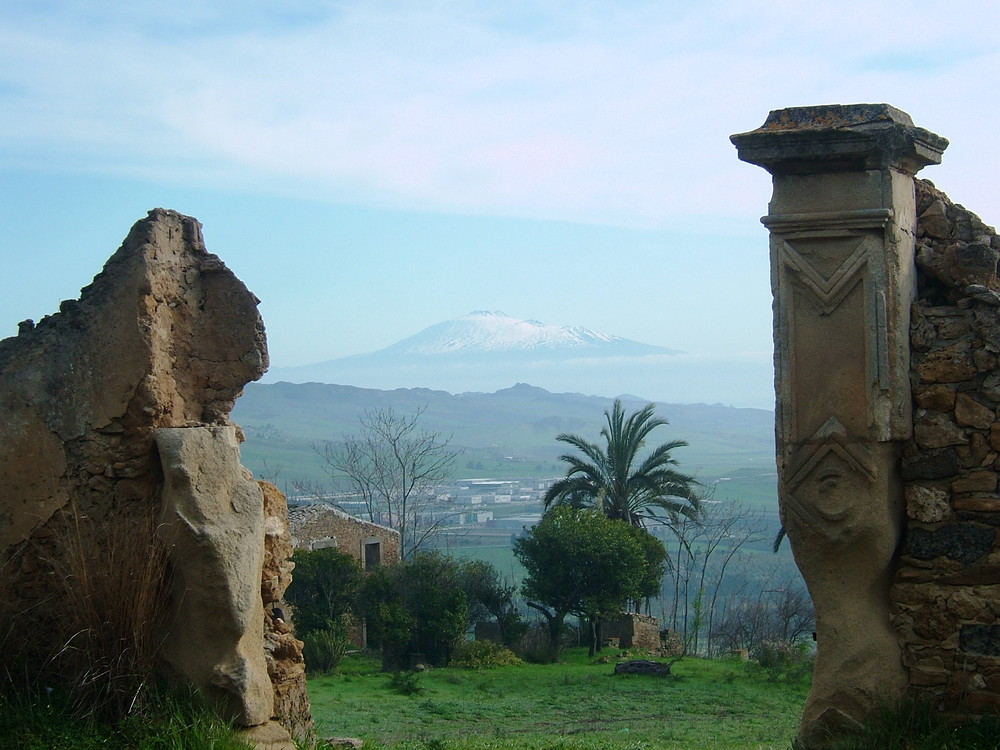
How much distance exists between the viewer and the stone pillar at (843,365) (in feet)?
18.6

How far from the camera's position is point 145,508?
6.32m

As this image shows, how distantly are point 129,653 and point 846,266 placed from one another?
4.17 meters

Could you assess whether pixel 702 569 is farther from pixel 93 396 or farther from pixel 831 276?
pixel 93 396

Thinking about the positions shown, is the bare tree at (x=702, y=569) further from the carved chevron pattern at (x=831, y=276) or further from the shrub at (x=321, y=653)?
the carved chevron pattern at (x=831, y=276)

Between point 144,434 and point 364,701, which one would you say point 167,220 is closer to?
point 144,434

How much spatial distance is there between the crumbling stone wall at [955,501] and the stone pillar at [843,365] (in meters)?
0.09

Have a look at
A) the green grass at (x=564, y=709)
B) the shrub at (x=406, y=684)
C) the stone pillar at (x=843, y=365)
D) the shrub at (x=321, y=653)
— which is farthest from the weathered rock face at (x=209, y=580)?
the shrub at (x=321, y=653)

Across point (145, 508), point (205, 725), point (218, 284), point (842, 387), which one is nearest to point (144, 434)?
point (145, 508)

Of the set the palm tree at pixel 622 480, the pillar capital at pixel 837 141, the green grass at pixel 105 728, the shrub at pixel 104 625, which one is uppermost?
the pillar capital at pixel 837 141

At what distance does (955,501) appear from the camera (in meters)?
5.66

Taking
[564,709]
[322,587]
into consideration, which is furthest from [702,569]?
[564,709]

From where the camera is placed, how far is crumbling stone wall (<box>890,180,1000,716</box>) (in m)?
5.55

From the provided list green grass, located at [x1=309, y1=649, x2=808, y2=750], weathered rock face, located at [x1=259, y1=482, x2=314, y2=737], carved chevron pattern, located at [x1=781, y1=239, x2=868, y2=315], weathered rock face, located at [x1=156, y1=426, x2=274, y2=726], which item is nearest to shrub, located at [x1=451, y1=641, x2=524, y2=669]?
green grass, located at [x1=309, y1=649, x2=808, y2=750]

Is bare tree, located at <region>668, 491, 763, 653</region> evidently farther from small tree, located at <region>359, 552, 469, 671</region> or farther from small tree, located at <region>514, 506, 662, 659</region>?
small tree, located at <region>359, 552, 469, 671</region>
